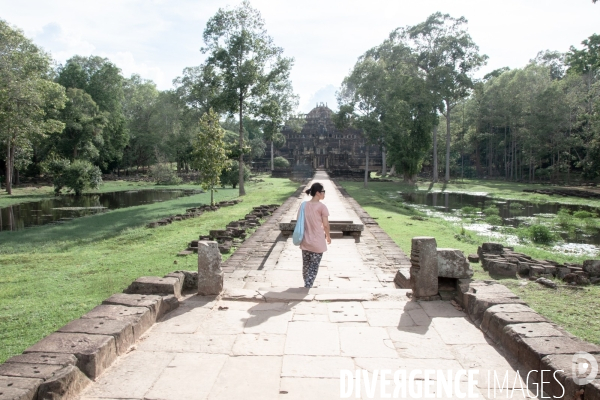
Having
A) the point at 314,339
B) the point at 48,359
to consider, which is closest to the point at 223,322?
the point at 314,339

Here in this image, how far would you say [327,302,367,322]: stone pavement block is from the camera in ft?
15.3

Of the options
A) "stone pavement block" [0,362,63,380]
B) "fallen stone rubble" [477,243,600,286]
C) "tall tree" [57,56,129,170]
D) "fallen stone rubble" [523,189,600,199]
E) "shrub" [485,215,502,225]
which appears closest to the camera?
"stone pavement block" [0,362,63,380]

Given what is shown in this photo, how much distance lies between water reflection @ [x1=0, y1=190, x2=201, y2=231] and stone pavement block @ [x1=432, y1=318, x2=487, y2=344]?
1542 cm

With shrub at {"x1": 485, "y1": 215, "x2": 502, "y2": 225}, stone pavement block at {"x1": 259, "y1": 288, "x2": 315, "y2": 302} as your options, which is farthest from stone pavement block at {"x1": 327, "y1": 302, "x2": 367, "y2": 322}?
shrub at {"x1": 485, "y1": 215, "x2": 502, "y2": 225}

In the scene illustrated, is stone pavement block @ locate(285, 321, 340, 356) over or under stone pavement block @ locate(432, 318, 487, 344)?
over

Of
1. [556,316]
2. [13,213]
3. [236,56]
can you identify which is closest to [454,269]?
[556,316]

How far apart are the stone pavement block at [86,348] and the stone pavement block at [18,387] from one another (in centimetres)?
38

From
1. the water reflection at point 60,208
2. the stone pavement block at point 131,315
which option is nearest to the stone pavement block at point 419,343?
the stone pavement block at point 131,315

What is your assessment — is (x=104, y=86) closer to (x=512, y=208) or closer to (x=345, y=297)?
(x=512, y=208)

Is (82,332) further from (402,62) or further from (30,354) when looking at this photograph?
(402,62)

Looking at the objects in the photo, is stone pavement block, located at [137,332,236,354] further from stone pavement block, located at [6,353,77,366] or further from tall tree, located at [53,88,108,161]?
tall tree, located at [53,88,108,161]

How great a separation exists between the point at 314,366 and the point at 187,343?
48.1 inches

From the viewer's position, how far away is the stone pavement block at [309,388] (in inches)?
123

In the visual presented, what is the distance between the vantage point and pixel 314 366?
3.60 m
